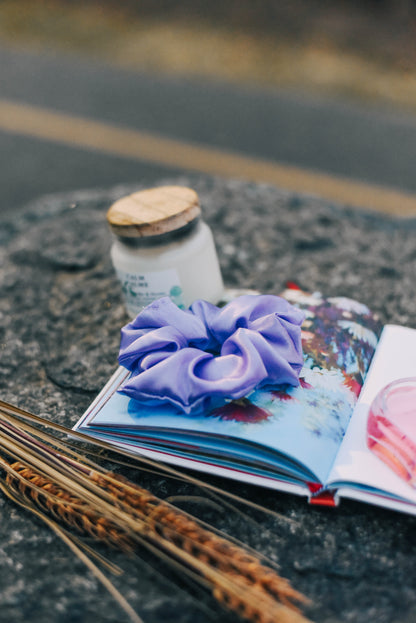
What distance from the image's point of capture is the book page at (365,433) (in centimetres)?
53

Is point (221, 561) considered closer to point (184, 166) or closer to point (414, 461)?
point (414, 461)

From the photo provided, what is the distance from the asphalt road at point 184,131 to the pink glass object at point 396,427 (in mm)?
1191

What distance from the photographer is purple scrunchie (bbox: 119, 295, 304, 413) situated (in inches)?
22.7

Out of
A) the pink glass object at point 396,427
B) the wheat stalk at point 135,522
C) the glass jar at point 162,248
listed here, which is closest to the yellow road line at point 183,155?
the glass jar at point 162,248

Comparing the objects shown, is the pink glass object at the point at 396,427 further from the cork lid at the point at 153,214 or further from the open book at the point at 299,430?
the cork lid at the point at 153,214

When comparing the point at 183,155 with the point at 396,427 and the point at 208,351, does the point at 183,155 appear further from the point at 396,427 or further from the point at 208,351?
the point at 396,427

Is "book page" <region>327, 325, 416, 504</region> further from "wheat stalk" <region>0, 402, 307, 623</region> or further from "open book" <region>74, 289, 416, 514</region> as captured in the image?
"wheat stalk" <region>0, 402, 307, 623</region>

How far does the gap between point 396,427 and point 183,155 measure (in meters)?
1.55

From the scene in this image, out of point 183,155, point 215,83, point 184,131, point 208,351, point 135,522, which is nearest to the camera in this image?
point 135,522

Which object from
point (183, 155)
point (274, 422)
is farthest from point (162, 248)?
point (183, 155)

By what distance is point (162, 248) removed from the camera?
0.73 meters

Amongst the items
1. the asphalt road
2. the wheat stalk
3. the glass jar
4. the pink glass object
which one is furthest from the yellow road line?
the wheat stalk

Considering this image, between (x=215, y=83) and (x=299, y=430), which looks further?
(x=215, y=83)

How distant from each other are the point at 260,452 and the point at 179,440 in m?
0.08
